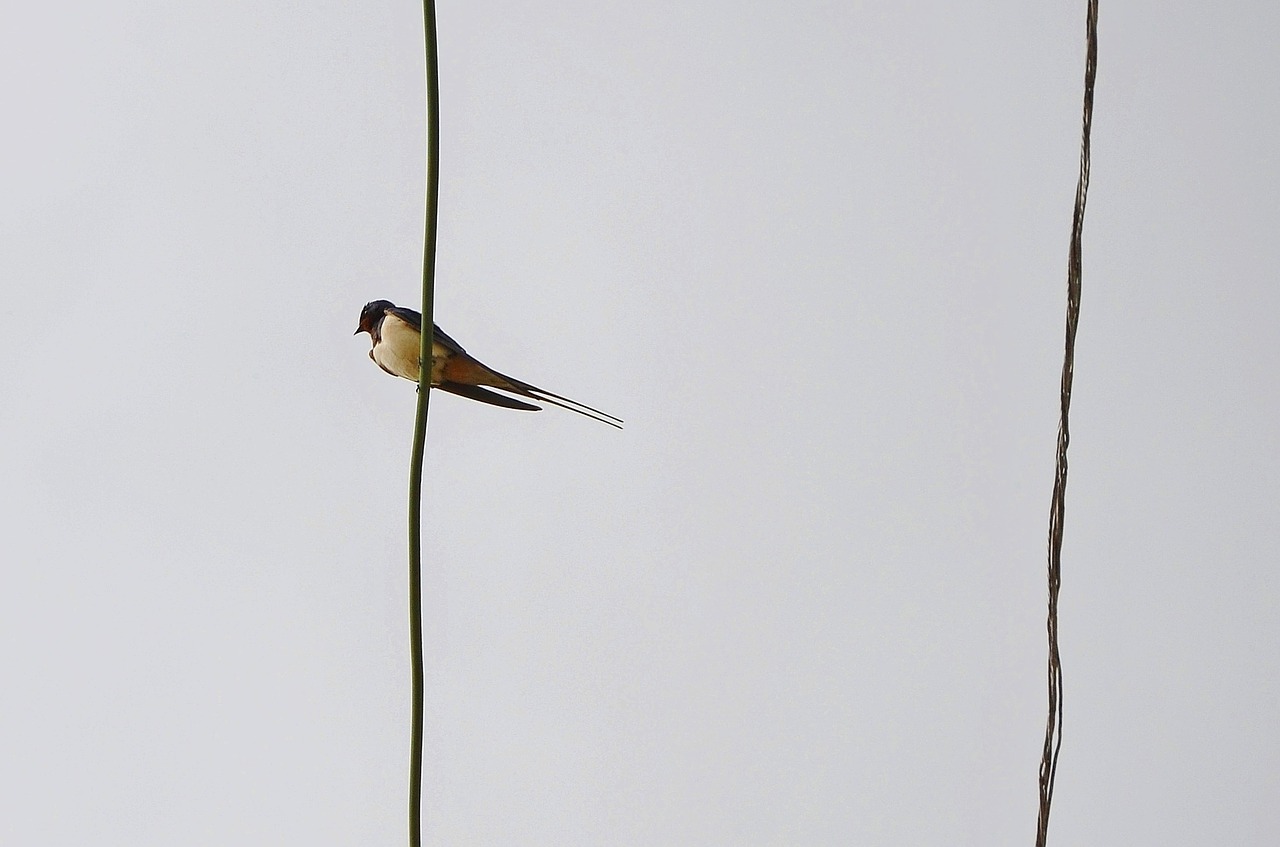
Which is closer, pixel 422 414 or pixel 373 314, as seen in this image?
pixel 422 414

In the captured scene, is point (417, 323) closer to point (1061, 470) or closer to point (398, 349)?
point (398, 349)

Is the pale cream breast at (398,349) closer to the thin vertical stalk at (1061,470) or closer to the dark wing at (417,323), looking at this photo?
the dark wing at (417,323)

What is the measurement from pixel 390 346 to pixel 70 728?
0.78 m

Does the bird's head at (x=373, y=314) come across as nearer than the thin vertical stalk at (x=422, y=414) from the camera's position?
No

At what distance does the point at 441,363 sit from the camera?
17cm

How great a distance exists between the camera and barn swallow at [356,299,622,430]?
0.17m

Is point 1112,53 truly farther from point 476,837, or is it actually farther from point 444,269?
point 476,837

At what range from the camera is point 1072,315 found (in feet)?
0.57

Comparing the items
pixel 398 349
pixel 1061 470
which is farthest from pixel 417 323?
pixel 1061 470

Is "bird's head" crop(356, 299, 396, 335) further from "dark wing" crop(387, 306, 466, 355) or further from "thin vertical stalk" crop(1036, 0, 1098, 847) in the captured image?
"thin vertical stalk" crop(1036, 0, 1098, 847)

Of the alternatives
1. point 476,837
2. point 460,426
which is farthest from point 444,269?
point 476,837

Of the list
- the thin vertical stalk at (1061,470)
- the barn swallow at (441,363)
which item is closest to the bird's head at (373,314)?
the barn swallow at (441,363)

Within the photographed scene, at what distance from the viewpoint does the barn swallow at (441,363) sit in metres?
0.17

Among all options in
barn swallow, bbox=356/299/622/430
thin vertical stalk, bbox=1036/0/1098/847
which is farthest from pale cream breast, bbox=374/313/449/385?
thin vertical stalk, bbox=1036/0/1098/847
